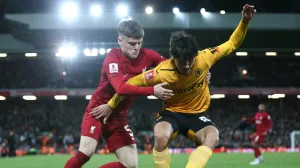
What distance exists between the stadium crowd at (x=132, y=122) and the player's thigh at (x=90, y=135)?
67.8 ft

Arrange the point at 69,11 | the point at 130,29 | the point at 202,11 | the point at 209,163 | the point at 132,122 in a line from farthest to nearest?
the point at 132,122 < the point at 202,11 < the point at 69,11 < the point at 209,163 < the point at 130,29

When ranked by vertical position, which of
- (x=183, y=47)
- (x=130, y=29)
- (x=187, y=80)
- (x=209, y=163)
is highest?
(x=130, y=29)

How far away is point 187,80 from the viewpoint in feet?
18.1

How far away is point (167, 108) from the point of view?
5.85 metres

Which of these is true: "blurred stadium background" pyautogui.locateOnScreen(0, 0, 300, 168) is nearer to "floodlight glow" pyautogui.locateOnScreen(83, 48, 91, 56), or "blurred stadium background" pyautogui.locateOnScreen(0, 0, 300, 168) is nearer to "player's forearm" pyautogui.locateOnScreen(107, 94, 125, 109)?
"floodlight glow" pyautogui.locateOnScreen(83, 48, 91, 56)

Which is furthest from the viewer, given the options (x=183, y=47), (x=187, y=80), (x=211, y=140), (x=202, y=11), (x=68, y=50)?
(x=202, y=11)

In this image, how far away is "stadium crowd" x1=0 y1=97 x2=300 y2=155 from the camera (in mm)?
28094

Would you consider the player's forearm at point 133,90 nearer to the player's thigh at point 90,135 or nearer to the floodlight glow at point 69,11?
the player's thigh at point 90,135

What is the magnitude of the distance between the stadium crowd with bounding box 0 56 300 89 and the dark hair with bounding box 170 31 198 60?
26631 mm

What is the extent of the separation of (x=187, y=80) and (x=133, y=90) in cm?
62

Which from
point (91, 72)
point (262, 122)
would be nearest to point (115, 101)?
point (262, 122)

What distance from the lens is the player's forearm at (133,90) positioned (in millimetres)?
5332

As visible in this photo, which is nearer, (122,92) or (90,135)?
(122,92)

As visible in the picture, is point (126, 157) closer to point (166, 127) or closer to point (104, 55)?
point (166, 127)
